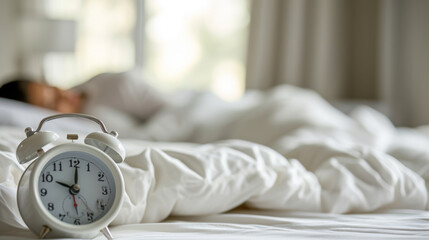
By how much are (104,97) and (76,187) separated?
6.07 ft

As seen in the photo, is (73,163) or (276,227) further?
(276,227)

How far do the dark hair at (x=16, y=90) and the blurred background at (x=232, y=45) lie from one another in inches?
53.3

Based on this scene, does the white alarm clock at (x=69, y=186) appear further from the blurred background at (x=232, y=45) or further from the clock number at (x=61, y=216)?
the blurred background at (x=232, y=45)

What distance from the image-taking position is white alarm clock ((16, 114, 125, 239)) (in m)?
0.90

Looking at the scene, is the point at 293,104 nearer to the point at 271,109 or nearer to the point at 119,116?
the point at 271,109

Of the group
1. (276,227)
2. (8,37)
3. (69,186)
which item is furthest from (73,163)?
(8,37)

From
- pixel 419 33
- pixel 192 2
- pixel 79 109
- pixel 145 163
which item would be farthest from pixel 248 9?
pixel 145 163

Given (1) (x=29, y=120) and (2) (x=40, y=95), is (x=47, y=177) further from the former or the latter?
(2) (x=40, y=95)

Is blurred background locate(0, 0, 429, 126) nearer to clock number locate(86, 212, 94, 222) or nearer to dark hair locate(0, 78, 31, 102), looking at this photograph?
dark hair locate(0, 78, 31, 102)

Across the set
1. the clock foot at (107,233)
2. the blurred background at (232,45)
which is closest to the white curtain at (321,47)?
the blurred background at (232,45)

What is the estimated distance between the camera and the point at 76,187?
917mm

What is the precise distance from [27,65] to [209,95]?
7.23 feet

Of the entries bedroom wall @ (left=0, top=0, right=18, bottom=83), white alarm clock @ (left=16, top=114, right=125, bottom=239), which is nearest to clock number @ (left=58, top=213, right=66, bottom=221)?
white alarm clock @ (left=16, top=114, right=125, bottom=239)

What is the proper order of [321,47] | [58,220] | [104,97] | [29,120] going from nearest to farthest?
[58,220] < [29,120] < [104,97] < [321,47]
